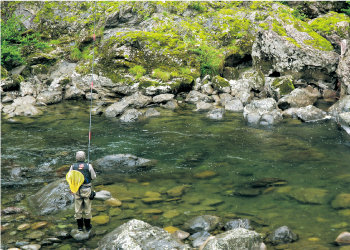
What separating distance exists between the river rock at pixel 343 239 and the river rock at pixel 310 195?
4.96 ft

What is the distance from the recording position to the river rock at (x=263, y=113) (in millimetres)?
13234

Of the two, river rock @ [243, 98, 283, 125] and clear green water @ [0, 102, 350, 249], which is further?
river rock @ [243, 98, 283, 125]

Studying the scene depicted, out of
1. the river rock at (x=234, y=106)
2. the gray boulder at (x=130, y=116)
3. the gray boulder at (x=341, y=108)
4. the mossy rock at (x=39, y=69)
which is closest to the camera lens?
the gray boulder at (x=341, y=108)

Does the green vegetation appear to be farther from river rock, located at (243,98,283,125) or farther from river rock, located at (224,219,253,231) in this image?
river rock, located at (224,219,253,231)

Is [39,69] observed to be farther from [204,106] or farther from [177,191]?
[177,191]

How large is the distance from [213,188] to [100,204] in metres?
2.78

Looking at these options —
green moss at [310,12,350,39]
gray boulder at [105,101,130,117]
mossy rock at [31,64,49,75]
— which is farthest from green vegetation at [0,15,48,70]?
green moss at [310,12,350,39]

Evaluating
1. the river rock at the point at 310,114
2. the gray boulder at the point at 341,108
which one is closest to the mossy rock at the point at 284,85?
the river rock at the point at 310,114

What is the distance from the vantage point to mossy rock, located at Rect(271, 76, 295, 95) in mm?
16078

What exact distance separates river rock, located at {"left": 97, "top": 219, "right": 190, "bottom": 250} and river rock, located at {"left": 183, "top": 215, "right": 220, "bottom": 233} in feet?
2.75

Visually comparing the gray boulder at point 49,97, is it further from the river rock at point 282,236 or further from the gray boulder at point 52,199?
the river rock at point 282,236


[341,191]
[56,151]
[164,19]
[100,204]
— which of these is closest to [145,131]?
[56,151]

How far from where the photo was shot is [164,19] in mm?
23656

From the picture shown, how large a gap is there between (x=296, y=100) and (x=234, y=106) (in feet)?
10.4
